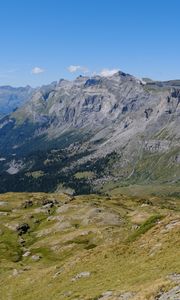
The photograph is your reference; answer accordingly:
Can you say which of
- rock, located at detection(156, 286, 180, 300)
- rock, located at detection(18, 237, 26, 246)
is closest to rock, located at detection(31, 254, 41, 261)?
rock, located at detection(18, 237, 26, 246)

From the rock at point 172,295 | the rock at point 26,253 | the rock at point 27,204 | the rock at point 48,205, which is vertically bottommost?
the rock at point 27,204

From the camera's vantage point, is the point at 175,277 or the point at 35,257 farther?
the point at 35,257

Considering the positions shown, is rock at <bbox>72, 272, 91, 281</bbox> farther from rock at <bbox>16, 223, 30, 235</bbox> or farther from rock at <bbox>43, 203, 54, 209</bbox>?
rock at <bbox>43, 203, 54, 209</bbox>

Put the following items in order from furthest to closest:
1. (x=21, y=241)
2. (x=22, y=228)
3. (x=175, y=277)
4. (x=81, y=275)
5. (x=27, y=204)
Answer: (x=27, y=204) → (x=22, y=228) → (x=21, y=241) → (x=81, y=275) → (x=175, y=277)

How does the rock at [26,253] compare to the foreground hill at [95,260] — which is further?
the rock at [26,253]

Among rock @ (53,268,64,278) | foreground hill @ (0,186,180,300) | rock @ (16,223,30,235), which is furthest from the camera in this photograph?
rock @ (16,223,30,235)

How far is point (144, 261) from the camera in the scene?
183ft

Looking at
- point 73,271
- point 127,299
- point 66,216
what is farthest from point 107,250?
point 66,216

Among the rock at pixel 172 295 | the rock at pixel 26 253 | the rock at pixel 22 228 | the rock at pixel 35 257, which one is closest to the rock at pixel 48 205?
the rock at pixel 22 228

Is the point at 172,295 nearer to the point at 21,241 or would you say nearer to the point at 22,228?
the point at 21,241

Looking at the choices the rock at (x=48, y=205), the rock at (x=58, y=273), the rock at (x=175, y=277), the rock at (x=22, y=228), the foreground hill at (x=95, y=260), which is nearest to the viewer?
the rock at (x=175, y=277)

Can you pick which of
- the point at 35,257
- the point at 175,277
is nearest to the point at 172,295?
the point at 175,277

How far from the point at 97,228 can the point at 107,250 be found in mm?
61494

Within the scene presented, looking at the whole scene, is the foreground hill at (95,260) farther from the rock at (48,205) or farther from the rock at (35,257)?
the rock at (48,205)
